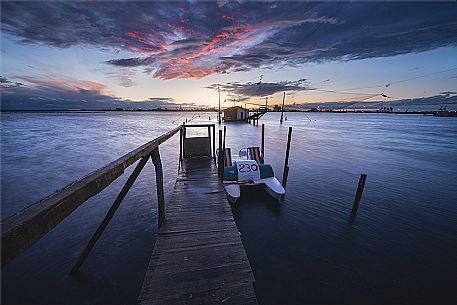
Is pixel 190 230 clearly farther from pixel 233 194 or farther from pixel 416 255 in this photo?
pixel 416 255

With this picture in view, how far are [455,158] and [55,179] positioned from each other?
42830 mm

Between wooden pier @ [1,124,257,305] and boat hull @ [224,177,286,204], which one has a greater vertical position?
wooden pier @ [1,124,257,305]

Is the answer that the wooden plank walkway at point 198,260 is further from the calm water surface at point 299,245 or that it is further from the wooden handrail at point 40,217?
the calm water surface at point 299,245

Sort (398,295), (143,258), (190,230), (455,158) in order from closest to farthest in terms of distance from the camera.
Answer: (190,230) → (398,295) → (143,258) → (455,158)

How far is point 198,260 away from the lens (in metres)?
4.64

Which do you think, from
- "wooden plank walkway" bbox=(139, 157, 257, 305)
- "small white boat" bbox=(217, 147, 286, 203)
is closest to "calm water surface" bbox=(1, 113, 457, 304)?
"small white boat" bbox=(217, 147, 286, 203)

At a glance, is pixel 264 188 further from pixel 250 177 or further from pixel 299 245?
pixel 299 245

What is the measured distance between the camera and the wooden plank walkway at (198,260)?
3799mm

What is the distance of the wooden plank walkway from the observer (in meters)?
3.80

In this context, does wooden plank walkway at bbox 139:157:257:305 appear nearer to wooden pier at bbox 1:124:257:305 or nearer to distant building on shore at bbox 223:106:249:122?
wooden pier at bbox 1:124:257:305

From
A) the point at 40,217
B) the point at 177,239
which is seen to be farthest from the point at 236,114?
the point at 40,217

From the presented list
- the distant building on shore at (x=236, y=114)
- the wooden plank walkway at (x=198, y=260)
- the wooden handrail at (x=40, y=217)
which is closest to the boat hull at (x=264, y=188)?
the wooden plank walkway at (x=198, y=260)

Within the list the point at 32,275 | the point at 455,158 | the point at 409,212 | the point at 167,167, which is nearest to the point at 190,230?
the point at 32,275

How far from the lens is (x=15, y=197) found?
12531 mm
